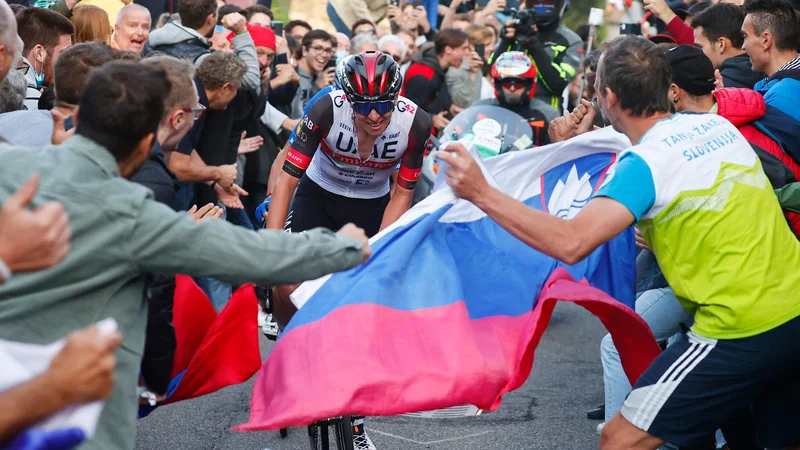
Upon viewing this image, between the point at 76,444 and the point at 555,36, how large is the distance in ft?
32.3

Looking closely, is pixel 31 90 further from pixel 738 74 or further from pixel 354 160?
pixel 738 74

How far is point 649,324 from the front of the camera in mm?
4895

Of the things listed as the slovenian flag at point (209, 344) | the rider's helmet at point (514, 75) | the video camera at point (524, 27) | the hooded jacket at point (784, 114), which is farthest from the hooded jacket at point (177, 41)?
the video camera at point (524, 27)

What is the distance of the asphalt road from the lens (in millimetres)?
5797

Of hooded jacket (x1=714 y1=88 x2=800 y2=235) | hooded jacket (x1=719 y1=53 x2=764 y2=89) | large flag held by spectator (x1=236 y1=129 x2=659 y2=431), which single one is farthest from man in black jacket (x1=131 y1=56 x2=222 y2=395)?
hooded jacket (x1=719 y1=53 x2=764 y2=89)

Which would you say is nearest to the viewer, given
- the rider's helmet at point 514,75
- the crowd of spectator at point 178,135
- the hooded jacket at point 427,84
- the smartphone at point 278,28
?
the crowd of spectator at point 178,135

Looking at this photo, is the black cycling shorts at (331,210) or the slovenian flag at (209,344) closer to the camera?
the slovenian flag at (209,344)

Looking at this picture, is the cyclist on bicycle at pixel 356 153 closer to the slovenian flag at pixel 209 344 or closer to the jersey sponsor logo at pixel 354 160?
the jersey sponsor logo at pixel 354 160

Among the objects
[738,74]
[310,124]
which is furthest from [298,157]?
[738,74]

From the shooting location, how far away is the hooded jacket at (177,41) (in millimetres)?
7449

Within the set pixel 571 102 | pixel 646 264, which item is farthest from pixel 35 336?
pixel 571 102

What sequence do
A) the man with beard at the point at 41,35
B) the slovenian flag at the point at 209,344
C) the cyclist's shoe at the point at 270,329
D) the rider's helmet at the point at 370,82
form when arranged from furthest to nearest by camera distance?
the man with beard at the point at 41,35, the cyclist's shoe at the point at 270,329, the rider's helmet at the point at 370,82, the slovenian flag at the point at 209,344

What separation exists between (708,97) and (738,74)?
137cm

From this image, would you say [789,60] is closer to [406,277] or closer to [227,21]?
[406,277]
